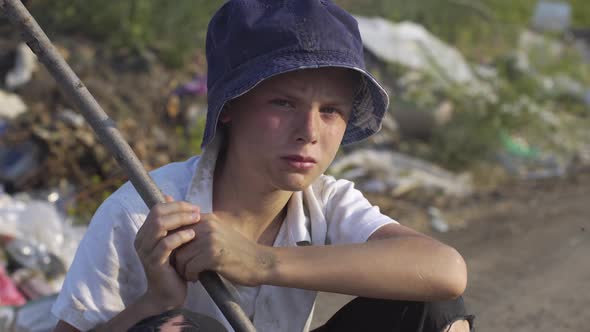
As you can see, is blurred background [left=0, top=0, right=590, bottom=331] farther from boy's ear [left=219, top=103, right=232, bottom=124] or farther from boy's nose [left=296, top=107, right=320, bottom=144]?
boy's nose [left=296, top=107, right=320, bottom=144]

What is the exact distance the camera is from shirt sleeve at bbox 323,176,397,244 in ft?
6.51

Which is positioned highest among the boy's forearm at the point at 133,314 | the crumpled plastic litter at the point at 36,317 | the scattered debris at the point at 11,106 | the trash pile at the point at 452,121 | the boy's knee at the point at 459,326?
the boy's forearm at the point at 133,314

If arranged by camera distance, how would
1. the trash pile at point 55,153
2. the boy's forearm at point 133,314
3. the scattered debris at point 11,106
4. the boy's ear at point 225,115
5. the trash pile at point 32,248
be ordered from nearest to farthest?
the boy's forearm at point 133,314, the boy's ear at point 225,115, the trash pile at point 32,248, the trash pile at point 55,153, the scattered debris at point 11,106

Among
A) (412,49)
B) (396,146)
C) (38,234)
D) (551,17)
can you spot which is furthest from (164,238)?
(551,17)

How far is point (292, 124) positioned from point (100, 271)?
20.3 inches

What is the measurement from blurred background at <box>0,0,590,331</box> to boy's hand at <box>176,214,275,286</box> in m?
1.02

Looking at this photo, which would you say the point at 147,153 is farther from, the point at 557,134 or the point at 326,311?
the point at 557,134

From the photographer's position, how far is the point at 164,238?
1587mm

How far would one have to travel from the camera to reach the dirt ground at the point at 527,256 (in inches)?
137

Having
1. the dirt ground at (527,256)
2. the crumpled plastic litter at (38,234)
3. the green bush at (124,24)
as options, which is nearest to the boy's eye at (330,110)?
the dirt ground at (527,256)

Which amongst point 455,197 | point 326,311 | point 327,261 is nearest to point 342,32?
point 327,261

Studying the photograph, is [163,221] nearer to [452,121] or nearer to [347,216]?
[347,216]

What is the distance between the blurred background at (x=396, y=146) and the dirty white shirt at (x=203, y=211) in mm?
720

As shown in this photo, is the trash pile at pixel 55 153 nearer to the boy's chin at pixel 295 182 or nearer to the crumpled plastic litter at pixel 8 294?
the crumpled plastic litter at pixel 8 294
